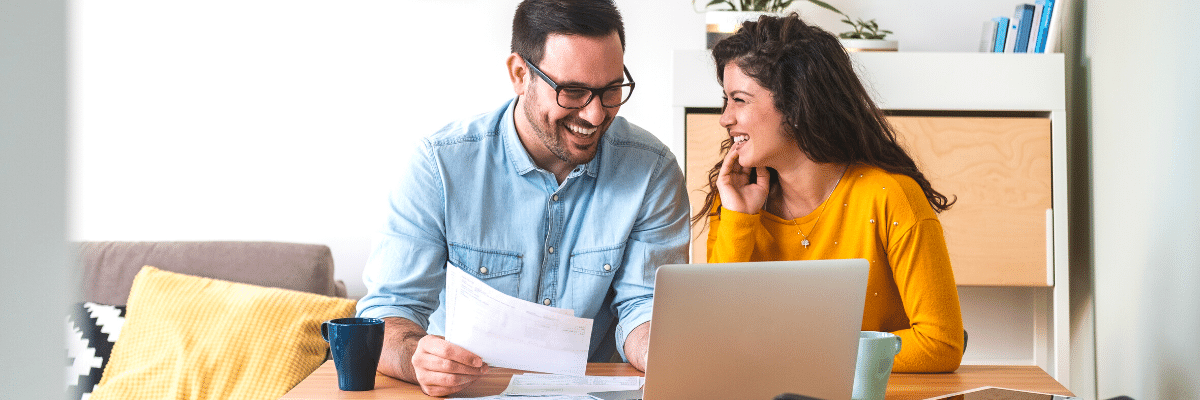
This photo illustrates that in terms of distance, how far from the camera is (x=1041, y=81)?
227 cm

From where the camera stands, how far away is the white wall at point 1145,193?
1457 mm

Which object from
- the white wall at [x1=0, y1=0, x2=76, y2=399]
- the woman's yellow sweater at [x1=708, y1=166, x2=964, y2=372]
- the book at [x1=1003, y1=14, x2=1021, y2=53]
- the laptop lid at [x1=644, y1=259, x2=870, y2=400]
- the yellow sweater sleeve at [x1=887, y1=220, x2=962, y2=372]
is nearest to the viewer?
the white wall at [x1=0, y1=0, x2=76, y2=399]

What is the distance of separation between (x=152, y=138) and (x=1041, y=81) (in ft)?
8.14

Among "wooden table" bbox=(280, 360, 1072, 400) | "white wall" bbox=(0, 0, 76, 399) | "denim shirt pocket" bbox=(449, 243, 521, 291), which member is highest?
"white wall" bbox=(0, 0, 76, 399)

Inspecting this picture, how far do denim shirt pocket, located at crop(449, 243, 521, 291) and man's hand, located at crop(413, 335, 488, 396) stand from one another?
39cm

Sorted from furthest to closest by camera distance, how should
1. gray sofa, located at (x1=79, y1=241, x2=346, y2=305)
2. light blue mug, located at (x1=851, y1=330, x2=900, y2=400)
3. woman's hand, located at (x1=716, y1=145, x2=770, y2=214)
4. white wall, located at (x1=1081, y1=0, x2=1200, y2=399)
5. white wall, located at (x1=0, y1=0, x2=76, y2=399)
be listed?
gray sofa, located at (x1=79, y1=241, x2=346, y2=305)
woman's hand, located at (x1=716, y1=145, x2=770, y2=214)
white wall, located at (x1=1081, y1=0, x2=1200, y2=399)
light blue mug, located at (x1=851, y1=330, x2=900, y2=400)
white wall, located at (x1=0, y1=0, x2=76, y2=399)

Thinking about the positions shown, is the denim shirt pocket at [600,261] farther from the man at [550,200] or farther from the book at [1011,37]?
the book at [1011,37]

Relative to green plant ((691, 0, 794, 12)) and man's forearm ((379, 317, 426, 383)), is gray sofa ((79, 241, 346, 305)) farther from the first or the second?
green plant ((691, 0, 794, 12))

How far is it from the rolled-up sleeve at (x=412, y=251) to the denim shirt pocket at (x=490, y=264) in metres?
0.03

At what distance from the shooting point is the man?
1375 millimetres

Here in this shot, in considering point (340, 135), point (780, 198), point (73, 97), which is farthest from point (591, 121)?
point (340, 135)

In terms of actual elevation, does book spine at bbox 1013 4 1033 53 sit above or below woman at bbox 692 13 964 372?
above

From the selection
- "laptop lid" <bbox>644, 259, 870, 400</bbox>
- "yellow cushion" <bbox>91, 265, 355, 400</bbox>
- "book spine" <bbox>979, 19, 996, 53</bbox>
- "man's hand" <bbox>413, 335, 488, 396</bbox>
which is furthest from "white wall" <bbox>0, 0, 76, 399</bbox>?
"book spine" <bbox>979, 19, 996, 53</bbox>

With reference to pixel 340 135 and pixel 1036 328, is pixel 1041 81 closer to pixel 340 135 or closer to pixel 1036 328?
pixel 1036 328
